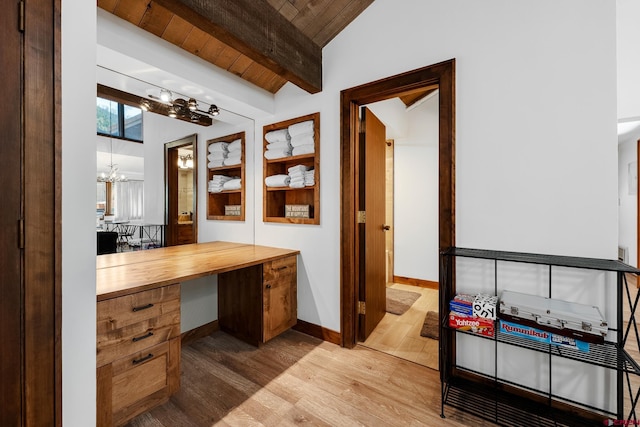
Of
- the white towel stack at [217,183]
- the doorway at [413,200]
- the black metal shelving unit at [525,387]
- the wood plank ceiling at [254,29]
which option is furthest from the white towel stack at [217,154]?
the black metal shelving unit at [525,387]

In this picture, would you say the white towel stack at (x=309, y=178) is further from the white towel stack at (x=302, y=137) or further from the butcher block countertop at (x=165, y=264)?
the butcher block countertop at (x=165, y=264)

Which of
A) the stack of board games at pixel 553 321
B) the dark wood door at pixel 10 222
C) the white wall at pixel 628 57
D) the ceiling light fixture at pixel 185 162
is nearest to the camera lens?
the dark wood door at pixel 10 222

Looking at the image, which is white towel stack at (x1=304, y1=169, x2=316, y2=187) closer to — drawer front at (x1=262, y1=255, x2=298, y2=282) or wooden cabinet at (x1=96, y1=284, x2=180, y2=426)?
Answer: drawer front at (x1=262, y1=255, x2=298, y2=282)

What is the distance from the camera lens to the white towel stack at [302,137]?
241cm

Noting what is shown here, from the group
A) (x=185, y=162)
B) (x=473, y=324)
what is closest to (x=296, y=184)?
(x=185, y=162)

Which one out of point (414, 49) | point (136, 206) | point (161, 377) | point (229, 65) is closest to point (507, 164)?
point (414, 49)

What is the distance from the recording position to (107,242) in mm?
1527

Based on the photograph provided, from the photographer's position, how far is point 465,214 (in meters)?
1.76

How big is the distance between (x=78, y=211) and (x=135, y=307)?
644mm

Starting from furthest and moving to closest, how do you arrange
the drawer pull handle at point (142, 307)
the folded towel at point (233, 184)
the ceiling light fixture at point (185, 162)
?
the folded towel at point (233, 184) < the ceiling light fixture at point (185, 162) < the drawer pull handle at point (142, 307)

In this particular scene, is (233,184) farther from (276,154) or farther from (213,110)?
(213,110)

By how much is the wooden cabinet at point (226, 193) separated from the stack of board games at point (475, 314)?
1934mm

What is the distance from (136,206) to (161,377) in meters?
0.97

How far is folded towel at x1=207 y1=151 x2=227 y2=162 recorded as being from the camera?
2317 mm
